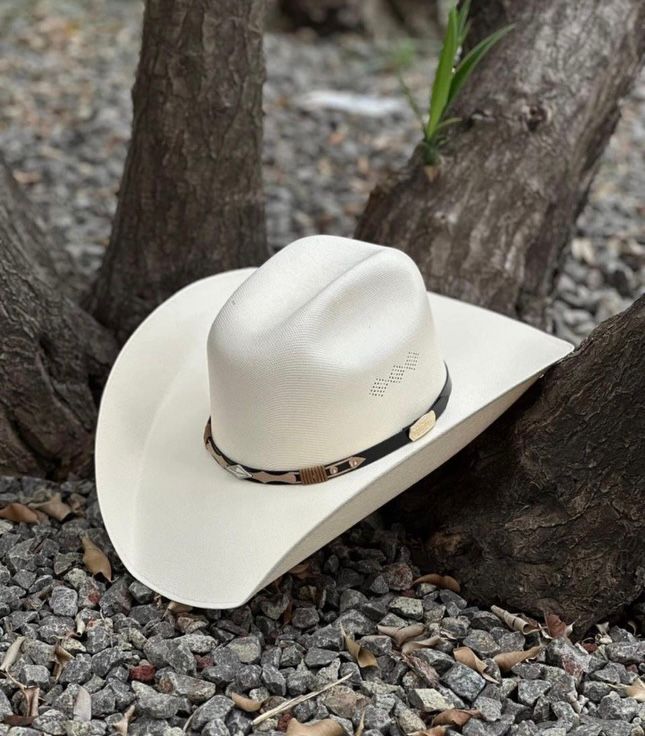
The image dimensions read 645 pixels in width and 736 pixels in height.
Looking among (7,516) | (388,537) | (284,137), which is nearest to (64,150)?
(284,137)

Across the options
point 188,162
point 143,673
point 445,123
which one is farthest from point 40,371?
point 445,123

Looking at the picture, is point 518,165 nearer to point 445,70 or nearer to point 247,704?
point 445,70

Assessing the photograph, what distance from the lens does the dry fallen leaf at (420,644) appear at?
82.0 inches

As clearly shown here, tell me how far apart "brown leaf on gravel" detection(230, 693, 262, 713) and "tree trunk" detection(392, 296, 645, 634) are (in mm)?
540

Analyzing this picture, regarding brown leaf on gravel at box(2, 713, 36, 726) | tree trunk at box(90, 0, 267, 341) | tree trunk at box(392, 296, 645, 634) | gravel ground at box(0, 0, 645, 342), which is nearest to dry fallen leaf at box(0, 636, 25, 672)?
brown leaf on gravel at box(2, 713, 36, 726)

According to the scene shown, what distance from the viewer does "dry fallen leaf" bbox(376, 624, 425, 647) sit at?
6.92ft

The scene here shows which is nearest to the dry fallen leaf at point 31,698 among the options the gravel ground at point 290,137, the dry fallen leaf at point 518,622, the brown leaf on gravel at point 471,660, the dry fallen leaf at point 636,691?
the brown leaf on gravel at point 471,660

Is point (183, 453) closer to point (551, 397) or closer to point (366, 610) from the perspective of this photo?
point (366, 610)

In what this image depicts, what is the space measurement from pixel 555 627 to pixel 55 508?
1.10 meters

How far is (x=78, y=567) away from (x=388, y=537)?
0.65m

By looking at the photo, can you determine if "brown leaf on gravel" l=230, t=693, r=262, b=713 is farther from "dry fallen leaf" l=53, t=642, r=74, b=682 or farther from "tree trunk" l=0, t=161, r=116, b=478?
"tree trunk" l=0, t=161, r=116, b=478

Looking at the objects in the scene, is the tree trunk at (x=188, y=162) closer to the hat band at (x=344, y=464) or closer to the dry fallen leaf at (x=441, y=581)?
the hat band at (x=344, y=464)

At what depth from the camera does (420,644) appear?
2098 mm

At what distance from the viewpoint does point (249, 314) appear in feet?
6.52
